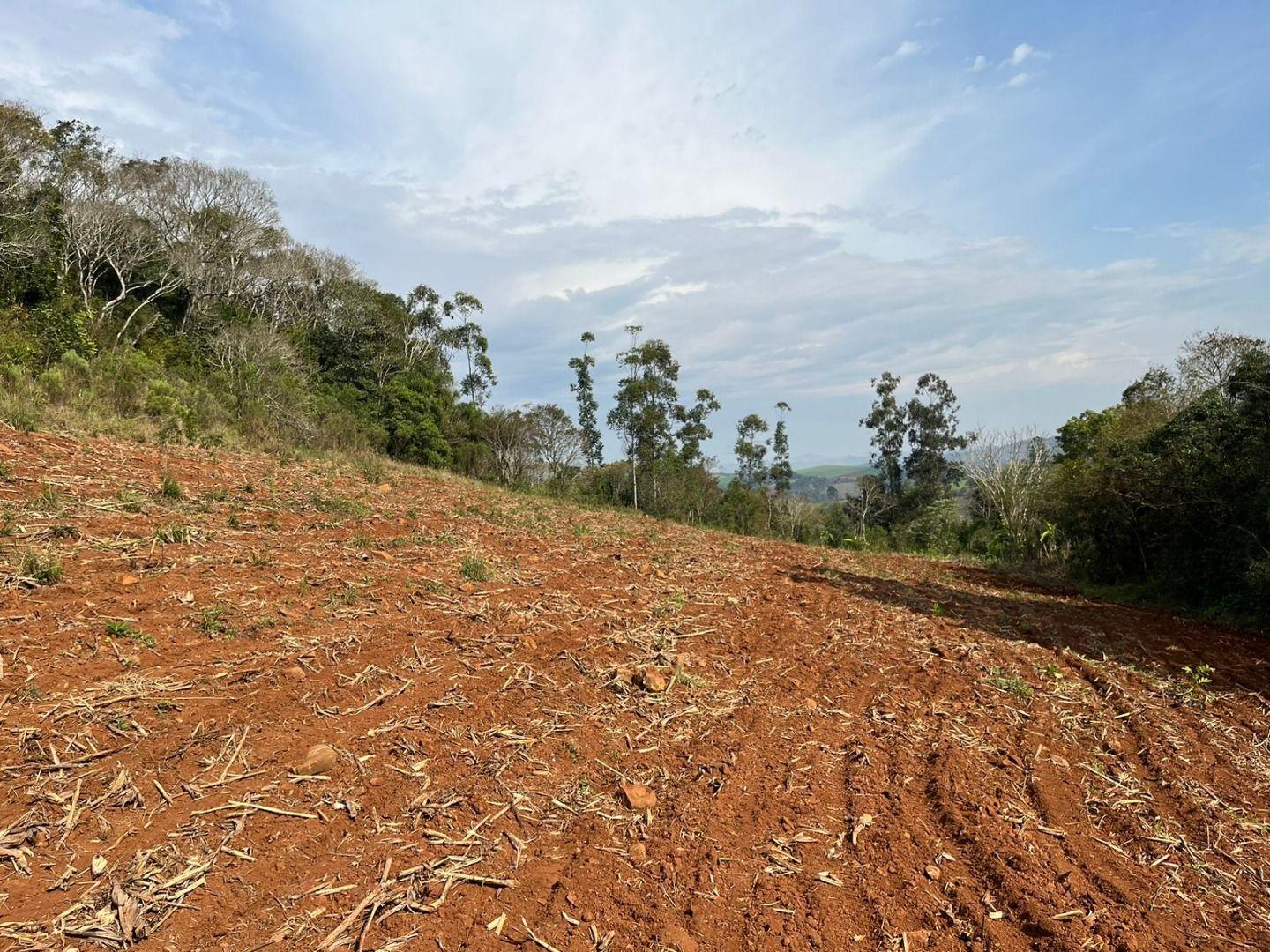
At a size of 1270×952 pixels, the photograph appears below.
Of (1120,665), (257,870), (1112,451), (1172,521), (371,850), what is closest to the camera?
(257,870)

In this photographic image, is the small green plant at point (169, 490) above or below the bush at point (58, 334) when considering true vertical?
below

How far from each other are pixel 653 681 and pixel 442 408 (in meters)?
28.5

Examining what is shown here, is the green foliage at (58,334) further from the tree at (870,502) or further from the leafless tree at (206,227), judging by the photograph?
the tree at (870,502)

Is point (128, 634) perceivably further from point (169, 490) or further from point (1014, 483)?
point (1014, 483)

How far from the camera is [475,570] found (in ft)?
19.0

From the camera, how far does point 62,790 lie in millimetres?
2377

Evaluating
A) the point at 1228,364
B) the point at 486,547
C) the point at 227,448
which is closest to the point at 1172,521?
the point at 1228,364

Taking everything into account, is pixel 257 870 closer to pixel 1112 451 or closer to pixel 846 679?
pixel 846 679

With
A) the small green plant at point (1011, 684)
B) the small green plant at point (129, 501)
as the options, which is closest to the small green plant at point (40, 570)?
the small green plant at point (129, 501)

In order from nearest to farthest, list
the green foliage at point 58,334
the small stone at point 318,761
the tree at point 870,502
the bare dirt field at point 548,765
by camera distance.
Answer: the bare dirt field at point 548,765 < the small stone at point 318,761 < the green foliage at point 58,334 < the tree at point 870,502

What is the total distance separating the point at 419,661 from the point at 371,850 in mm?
1595

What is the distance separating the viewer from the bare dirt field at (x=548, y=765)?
2146mm

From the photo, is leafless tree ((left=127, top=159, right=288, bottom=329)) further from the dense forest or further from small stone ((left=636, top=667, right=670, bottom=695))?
small stone ((left=636, top=667, right=670, bottom=695))

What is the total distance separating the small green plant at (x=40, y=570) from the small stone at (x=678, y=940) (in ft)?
13.7
